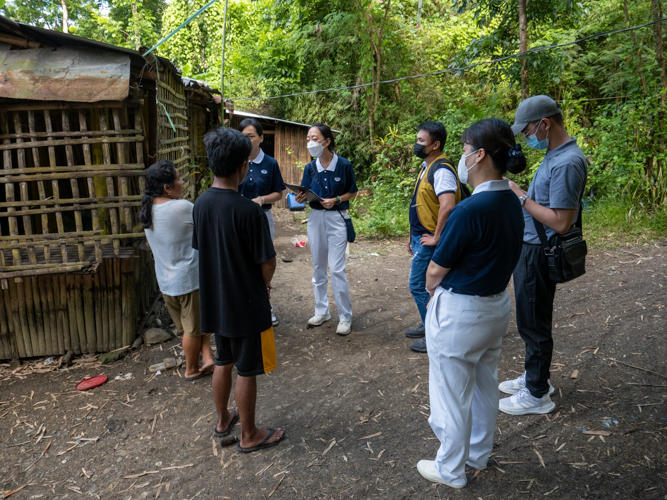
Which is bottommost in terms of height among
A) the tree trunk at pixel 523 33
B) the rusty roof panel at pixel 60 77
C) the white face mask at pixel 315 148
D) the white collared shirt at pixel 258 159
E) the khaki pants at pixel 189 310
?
the khaki pants at pixel 189 310

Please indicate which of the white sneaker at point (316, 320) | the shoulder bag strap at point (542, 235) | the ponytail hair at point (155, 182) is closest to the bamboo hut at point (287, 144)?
the white sneaker at point (316, 320)

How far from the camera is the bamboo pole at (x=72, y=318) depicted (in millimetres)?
4445

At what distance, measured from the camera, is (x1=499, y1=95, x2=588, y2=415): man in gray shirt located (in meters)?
2.62

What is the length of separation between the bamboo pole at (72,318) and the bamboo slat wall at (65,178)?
1.17 ft

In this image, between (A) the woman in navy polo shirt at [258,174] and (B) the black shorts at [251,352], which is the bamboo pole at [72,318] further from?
(B) the black shorts at [251,352]

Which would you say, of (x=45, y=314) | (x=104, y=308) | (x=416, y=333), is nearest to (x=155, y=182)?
(x=104, y=308)

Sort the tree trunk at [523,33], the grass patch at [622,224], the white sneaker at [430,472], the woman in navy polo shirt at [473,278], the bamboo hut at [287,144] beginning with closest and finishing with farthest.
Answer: the woman in navy polo shirt at [473,278]
the white sneaker at [430,472]
the grass patch at [622,224]
the tree trunk at [523,33]
the bamboo hut at [287,144]

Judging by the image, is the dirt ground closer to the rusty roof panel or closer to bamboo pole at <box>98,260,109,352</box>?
bamboo pole at <box>98,260,109,352</box>

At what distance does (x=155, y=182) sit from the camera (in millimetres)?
3582

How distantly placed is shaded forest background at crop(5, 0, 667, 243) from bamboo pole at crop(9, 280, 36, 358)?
6.31 meters

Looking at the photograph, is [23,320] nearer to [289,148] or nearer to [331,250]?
[331,250]

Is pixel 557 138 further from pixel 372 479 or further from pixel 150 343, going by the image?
pixel 150 343

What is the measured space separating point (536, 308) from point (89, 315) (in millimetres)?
4132

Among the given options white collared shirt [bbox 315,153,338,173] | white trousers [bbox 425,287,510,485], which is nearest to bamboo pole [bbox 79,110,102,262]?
white collared shirt [bbox 315,153,338,173]
